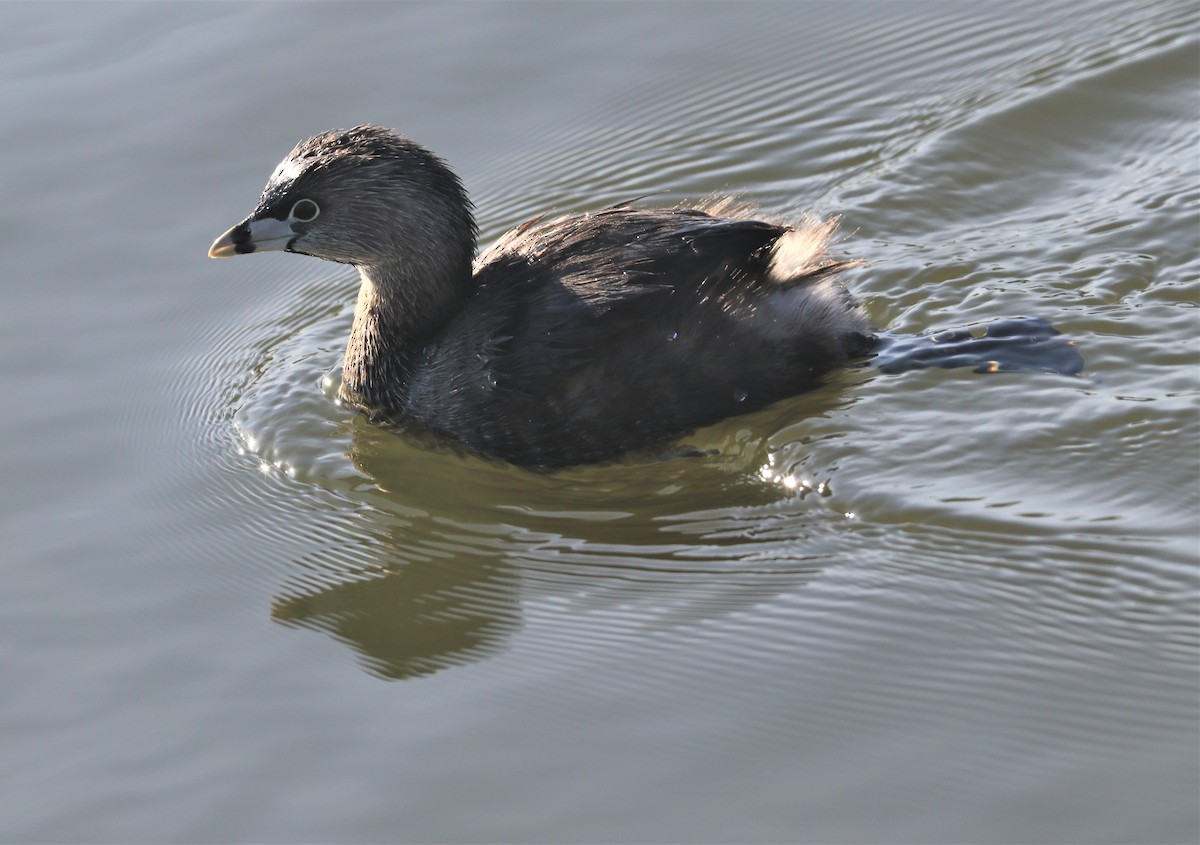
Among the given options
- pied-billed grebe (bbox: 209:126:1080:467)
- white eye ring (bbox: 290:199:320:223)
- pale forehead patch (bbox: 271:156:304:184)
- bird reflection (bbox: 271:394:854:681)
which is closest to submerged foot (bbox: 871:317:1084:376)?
pied-billed grebe (bbox: 209:126:1080:467)

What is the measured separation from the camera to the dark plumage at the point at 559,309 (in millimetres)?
6203

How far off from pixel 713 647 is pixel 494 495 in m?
1.51

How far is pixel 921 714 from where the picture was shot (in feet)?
15.4

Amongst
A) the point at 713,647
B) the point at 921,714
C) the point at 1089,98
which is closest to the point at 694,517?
the point at 713,647

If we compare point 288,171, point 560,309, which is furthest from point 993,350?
point 288,171

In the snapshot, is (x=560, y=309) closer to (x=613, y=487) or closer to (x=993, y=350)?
(x=613, y=487)

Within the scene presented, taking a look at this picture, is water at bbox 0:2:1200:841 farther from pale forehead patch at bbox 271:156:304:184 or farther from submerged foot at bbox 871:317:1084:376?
pale forehead patch at bbox 271:156:304:184

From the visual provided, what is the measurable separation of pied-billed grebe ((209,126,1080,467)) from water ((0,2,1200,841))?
214 millimetres

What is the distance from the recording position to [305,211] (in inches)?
269

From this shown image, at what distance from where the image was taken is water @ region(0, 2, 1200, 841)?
4660 millimetres

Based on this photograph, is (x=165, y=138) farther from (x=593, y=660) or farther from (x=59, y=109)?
(x=593, y=660)

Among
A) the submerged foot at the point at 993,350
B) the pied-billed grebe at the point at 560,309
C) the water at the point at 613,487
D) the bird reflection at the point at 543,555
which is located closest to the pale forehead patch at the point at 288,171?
the pied-billed grebe at the point at 560,309

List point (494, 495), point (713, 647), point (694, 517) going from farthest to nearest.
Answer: point (494, 495)
point (694, 517)
point (713, 647)

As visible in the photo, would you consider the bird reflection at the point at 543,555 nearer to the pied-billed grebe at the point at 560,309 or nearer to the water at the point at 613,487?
the water at the point at 613,487
